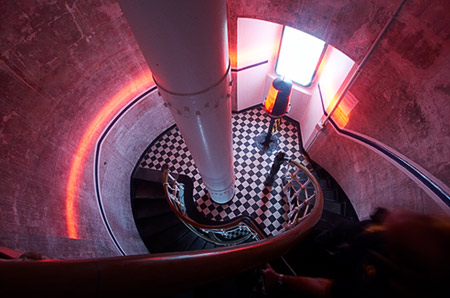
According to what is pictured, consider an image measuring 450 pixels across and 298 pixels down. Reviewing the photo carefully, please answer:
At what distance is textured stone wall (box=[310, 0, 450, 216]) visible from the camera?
220 centimetres

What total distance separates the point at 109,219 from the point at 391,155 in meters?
4.62

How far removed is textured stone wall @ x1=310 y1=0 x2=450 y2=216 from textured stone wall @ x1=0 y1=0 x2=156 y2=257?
152 inches

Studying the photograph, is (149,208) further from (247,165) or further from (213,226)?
(247,165)

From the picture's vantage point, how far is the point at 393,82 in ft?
9.05

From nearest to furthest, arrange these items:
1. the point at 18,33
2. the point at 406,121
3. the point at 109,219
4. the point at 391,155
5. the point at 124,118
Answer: the point at 18,33, the point at 406,121, the point at 391,155, the point at 109,219, the point at 124,118

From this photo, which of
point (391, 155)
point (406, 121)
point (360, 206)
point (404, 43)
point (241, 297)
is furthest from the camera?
point (360, 206)

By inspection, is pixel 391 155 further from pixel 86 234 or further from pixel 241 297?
pixel 86 234

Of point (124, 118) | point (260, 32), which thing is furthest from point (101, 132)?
point (260, 32)

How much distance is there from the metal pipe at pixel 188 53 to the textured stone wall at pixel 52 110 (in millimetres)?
1817

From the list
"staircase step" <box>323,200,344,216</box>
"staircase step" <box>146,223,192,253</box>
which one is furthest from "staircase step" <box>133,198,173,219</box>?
"staircase step" <box>323,200,344,216</box>

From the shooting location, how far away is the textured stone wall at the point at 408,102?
86.7 inches

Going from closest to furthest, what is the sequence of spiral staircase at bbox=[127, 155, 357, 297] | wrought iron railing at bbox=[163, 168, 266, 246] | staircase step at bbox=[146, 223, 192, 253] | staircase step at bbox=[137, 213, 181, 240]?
wrought iron railing at bbox=[163, 168, 266, 246] < spiral staircase at bbox=[127, 155, 357, 297] < staircase step at bbox=[146, 223, 192, 253] < staircase step at bbox=[137, 213, 181, 240]

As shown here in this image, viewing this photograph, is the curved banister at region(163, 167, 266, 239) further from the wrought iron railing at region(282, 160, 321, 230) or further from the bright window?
the bright window

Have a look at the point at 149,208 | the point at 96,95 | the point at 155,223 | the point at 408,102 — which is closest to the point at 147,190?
the point at 149,208
